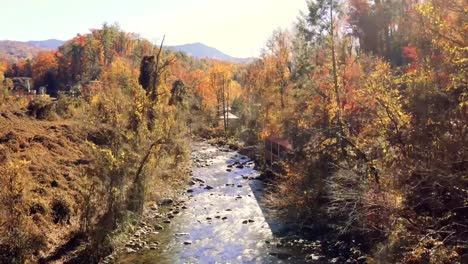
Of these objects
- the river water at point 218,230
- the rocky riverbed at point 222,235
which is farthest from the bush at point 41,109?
the rocky riverbed at point 222,235

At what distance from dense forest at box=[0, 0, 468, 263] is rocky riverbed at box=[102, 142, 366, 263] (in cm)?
118

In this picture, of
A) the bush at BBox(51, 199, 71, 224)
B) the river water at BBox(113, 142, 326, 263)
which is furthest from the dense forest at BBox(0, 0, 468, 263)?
the river water at BBox(113, 142, 326, 263)

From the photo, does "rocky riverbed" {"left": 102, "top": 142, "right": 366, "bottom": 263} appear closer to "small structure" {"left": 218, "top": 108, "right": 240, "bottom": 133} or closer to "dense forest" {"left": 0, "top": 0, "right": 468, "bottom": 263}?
"dense forest" {"left": 0, "top": 0, "right": 468, "bottom": 263}

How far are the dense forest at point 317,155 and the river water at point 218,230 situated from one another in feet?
4.99

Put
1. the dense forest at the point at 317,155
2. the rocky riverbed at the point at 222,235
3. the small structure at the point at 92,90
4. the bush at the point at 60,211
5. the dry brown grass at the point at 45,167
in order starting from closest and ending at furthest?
1. the dense forest at the point at 317,155
2. the dry brown grass at the point at 45,167
3. the rocky riverbed at the point at 222,235
4. the bush at the point at 60,211
5. the small structure at the point at 92,90

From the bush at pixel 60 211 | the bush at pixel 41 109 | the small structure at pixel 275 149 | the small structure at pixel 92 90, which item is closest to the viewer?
the bush at pixel 60 211

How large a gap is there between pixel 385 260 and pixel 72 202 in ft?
55.9

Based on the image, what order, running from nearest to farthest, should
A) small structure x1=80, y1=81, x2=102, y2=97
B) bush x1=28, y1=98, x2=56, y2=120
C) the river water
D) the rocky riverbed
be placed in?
the rocky riverbed → the river water → bush x1=28, y1=98, x2=56, y2=120 → small structure x1=80, y1=81, x2=102, y2=97

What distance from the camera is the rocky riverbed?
69.4ft

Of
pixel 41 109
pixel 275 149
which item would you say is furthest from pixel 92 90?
pixel 275 149

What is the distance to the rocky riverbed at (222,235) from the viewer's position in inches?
832

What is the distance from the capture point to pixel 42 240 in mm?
18078

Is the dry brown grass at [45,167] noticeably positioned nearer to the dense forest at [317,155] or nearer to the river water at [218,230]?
the dense forest at [317,155]

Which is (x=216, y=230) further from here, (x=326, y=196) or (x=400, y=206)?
(x=400, y=206)
